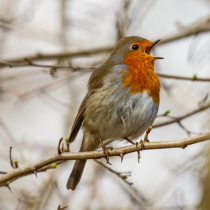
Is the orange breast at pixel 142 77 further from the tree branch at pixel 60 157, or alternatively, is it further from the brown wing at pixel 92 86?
the tree branch at pixel 60 157

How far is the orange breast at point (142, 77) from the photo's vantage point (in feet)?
14.3

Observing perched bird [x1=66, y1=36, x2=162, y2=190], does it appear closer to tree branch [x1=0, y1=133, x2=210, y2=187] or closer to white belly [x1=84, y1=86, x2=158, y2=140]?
white belly [x1=84, y1=86, x2=158, y2=140]

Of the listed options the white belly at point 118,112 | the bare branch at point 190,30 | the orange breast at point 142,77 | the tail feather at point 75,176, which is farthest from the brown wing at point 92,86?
the bare branch at point 190,30

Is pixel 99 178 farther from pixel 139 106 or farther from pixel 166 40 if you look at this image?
pixel 166 40

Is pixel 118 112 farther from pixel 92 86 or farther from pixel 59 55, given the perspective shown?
pixel 59 55

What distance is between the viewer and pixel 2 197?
521 cm

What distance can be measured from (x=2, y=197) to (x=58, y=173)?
94 cm

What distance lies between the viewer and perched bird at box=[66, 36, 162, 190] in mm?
4285

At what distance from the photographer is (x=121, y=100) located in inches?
168

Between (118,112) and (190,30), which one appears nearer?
(118,112)

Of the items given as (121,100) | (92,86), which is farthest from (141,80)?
(92,86)

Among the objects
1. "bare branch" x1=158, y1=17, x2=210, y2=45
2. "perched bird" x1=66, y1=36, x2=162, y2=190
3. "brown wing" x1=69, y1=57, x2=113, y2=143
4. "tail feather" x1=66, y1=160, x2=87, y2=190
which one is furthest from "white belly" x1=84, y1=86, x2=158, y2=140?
"bare branch" x1=158, y1=17, x2=210, y2=45

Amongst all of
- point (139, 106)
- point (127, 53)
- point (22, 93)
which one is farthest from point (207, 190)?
point (22, 93)

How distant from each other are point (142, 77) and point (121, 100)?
44cm
